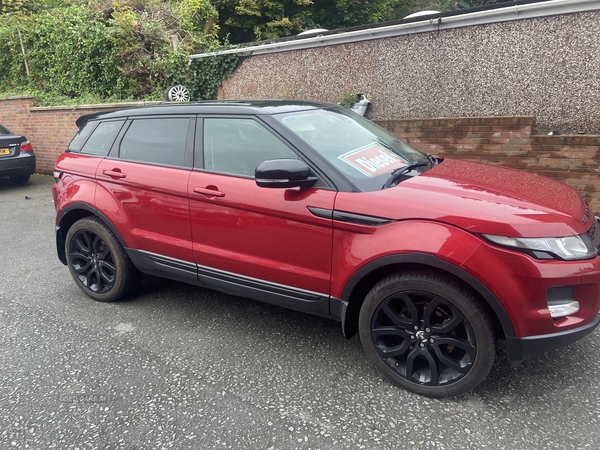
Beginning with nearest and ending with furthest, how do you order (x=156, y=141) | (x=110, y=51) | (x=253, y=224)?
(x=253, y=224) < (x=156, y=141) < (x=110, y=51)

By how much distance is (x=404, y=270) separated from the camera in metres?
2.52

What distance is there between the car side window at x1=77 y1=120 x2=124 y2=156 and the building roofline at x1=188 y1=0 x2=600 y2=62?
449 cm

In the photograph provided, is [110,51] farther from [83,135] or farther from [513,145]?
[513,145]

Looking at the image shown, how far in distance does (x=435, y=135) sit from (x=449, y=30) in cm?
169

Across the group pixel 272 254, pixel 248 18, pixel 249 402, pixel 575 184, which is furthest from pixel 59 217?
pixel 248 18

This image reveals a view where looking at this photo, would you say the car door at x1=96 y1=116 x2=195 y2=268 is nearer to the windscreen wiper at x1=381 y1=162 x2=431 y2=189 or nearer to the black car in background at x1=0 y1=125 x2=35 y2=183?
the windscreen wiper at x1=381 y1=162 x2=431 y2=189

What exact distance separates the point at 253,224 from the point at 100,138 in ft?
6.30

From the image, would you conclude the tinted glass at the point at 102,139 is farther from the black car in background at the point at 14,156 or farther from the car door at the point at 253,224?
the black car in background at the point at 14,156

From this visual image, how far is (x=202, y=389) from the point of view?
2676mm

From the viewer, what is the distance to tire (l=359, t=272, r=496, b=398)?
237 cm

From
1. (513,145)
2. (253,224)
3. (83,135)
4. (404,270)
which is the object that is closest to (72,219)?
(83,135)

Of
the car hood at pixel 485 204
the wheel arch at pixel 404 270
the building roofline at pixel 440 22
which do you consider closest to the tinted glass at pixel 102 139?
the car hood at pixel 485 204

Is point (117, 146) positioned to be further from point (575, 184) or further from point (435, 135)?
point (575, 184)

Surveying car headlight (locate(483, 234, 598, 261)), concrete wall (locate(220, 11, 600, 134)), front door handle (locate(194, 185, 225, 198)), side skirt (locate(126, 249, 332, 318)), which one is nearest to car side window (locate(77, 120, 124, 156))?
side skirt (locate(126, 249, 332, 318))
